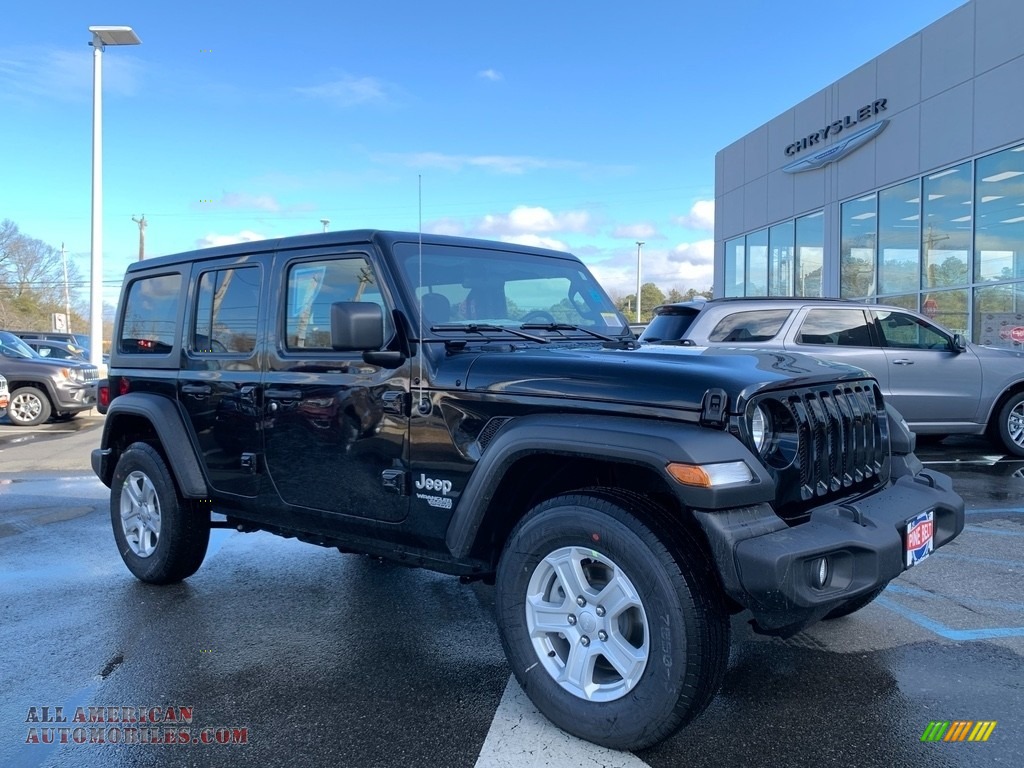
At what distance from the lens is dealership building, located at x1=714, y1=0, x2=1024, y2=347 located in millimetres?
13141

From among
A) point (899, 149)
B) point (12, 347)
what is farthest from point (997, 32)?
point (12, 347)

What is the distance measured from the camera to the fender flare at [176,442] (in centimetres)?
432

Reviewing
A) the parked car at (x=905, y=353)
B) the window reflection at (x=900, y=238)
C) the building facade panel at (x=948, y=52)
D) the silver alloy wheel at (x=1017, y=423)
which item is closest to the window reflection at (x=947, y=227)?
the window reflection at (x=900, y=238)

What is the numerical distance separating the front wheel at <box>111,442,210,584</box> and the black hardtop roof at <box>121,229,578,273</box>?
1.21 m

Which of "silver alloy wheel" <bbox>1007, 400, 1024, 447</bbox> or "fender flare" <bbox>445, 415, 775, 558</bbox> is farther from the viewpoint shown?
"silver alloy wheel" <bbox>1007, 400, 1024, 447</bbox>

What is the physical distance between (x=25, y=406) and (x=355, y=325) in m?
13.5

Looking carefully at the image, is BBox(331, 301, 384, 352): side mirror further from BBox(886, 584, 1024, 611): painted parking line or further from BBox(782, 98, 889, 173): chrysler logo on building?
BBox(782, 98, 889, 173): chrysler logo on building

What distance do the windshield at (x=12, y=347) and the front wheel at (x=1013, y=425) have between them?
15325 mm

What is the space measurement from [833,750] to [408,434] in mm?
2011

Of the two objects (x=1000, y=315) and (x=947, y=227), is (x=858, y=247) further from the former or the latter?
(x=1000, y=315)

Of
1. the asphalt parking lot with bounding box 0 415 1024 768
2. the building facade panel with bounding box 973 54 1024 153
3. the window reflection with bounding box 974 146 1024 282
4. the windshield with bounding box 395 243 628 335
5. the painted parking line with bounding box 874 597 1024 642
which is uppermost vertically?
the building facade panel with bounding box 973 54 1024 153

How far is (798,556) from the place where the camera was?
2451 millimetres

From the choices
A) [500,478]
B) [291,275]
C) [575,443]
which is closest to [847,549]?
[575,443]

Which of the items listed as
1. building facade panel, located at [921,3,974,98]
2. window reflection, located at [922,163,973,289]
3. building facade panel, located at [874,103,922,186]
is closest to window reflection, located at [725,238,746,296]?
building facade panel, located at [874,103,922,186]
